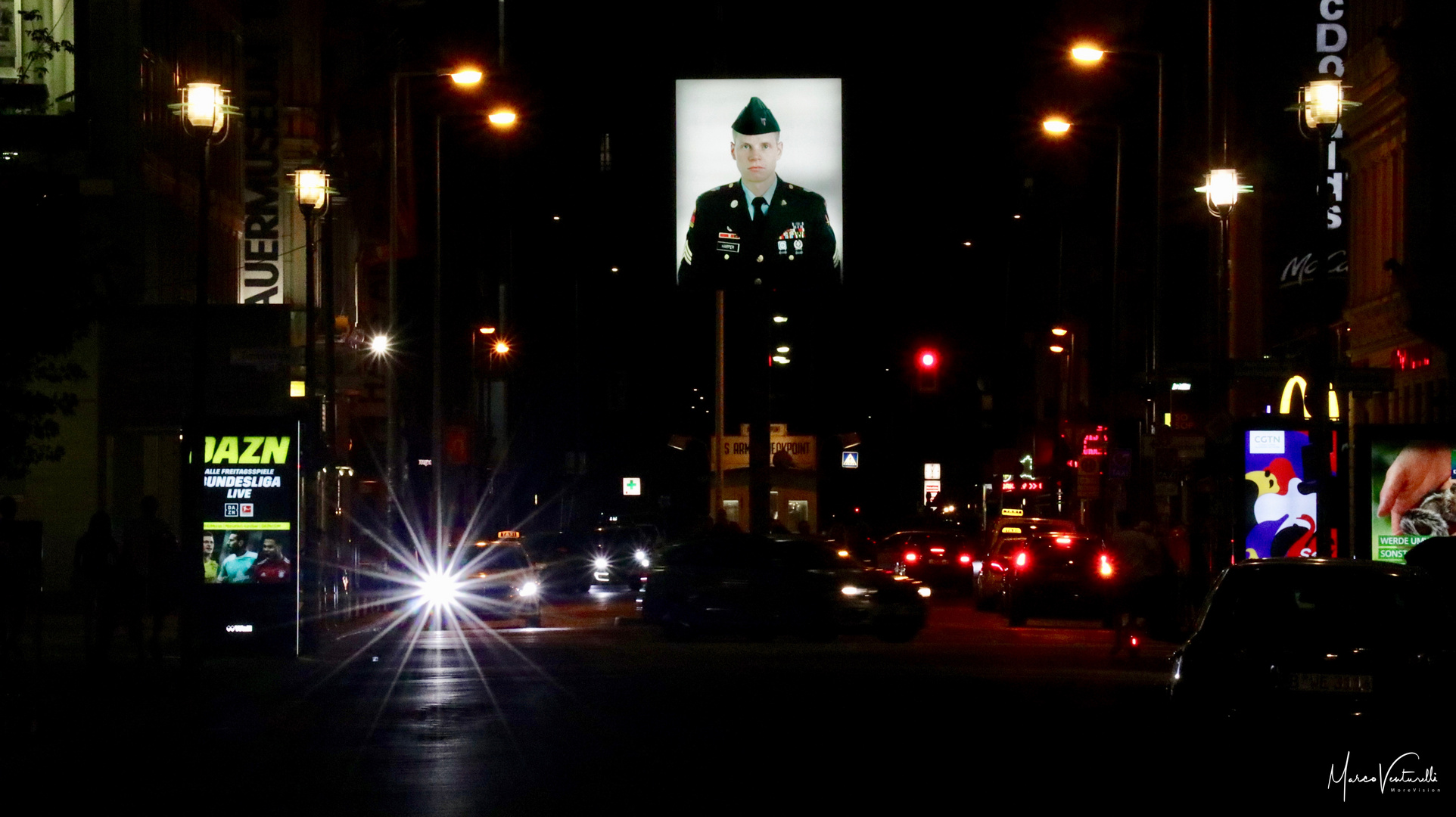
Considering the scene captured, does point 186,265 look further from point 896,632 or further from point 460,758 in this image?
point 460,758

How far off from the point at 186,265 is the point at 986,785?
98.4ft

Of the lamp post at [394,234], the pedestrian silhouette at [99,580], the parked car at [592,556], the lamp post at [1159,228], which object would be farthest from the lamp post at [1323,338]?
the parked car at [592,556]

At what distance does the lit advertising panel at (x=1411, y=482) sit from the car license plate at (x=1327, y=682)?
507 inches

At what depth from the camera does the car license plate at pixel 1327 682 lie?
11094mm

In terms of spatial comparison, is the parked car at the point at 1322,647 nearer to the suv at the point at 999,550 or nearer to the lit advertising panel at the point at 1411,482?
the lit advertising panel at the point at 1411,482

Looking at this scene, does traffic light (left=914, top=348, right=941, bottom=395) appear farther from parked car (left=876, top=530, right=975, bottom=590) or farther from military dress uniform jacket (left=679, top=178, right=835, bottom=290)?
parked car (left=876, top=530, right=975, bottom=590)

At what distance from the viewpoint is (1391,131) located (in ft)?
117

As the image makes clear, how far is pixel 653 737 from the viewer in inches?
601

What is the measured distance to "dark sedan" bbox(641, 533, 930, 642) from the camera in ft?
89.6

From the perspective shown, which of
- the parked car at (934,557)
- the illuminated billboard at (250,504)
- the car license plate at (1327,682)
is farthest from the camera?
the parked car at (934,557)

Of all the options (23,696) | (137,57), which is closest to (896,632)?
(23,696)

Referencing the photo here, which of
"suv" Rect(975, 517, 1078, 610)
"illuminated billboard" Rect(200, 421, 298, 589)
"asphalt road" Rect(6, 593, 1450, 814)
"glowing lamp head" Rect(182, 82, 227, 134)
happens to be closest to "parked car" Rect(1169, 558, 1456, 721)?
"asphalt road" Rect(6, 593, 1450, 814)

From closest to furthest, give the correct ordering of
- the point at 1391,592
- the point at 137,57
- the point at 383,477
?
1. the point at 1391,592
2. the point at 137,57
3. the point at 383,477

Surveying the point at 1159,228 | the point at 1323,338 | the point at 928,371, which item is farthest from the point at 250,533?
the point at 928,371
